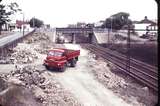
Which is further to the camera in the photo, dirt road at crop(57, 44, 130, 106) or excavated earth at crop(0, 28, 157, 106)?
dirt road at crop(57, 44, 130, 106)

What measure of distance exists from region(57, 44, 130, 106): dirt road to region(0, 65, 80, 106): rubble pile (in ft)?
1.96

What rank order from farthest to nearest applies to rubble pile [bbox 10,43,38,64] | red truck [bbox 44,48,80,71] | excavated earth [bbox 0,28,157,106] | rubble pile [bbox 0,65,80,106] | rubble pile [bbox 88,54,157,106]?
1. rubble pile [bbox 10,43,38,64]
2. red truck [bbox 44,48,80,71]
3. rubble pile [bbox 88,54,157,106]
4. rubble pile [bbox 0,65,80,106]
5. excavated earth [bbox 0,28,157,106]

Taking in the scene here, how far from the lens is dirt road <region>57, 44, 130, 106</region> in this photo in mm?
15942

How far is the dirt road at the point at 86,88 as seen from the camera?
1594 cm

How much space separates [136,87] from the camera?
852 inches

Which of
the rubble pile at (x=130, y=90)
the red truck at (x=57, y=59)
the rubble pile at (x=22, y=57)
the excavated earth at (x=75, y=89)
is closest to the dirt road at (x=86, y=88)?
the excavated earth at (x=75, y=89)

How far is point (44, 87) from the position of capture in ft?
60.3

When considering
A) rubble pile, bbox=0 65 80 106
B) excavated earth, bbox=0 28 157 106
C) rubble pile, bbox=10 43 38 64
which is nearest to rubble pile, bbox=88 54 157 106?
excavated earth, bbox=0 28 157 106

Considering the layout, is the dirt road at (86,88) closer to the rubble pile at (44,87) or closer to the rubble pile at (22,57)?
the rubble pile at (44,87)

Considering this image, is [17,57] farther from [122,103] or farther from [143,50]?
[143,50]

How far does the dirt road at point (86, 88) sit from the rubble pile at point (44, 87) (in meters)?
0.60

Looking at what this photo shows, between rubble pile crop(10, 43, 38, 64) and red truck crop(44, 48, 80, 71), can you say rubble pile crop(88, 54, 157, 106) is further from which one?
rubble pile crop(10, 43, 38, 64)

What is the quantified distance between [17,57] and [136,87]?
46.9ft

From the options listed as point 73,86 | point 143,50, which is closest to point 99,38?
point 143,50
